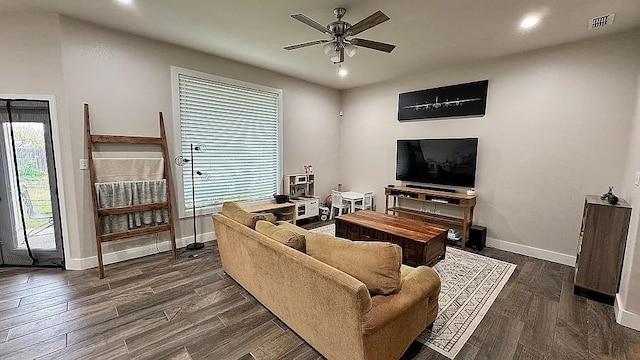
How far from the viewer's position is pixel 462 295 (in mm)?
2736

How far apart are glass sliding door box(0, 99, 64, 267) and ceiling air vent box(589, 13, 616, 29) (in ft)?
19.5

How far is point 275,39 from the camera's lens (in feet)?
11.1

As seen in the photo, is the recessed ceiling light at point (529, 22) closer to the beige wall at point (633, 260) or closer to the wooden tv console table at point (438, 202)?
the beige wall at point (633, 260)

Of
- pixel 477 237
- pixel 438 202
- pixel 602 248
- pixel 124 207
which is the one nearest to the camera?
pixel 602 248

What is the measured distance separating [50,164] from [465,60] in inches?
223

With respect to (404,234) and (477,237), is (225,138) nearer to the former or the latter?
(404,234)

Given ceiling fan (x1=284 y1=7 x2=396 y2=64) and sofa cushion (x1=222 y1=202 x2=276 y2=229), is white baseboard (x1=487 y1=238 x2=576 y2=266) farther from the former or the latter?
sofa cushion (x1=222 y1=202 x2=276 y2=229)

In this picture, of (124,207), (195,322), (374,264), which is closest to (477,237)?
(374,264)

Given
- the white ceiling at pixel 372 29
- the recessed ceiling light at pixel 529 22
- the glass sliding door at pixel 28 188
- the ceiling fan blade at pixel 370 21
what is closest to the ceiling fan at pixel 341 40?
the ceiling fan blade at pixel 370 21

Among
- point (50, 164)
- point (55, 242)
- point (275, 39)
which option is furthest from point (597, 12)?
point (55, 242)

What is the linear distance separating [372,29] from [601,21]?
2.33 meters

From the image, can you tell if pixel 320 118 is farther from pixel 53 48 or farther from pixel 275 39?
pixel 53 48

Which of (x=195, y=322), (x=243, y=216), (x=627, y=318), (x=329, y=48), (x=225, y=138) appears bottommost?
(x=195, y=322)

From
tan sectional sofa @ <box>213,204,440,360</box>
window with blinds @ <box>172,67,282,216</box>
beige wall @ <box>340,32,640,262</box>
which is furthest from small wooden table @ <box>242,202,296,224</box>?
beige wall @ <box>340,32,640,262</box>
